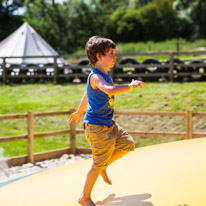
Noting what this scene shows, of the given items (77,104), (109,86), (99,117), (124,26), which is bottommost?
(77,104)

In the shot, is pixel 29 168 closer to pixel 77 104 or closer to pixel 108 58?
pixel 77 104

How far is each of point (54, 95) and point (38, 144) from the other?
2373mm

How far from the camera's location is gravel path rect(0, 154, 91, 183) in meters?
5.70

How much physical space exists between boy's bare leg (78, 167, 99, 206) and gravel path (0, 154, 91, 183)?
3.25 metres

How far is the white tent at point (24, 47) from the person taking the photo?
1191 centimetres

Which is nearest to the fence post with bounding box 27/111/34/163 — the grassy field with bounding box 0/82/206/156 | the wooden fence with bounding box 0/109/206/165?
the wooden fence with bounding box 0/109/206/165

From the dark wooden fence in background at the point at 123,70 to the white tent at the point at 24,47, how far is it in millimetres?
259

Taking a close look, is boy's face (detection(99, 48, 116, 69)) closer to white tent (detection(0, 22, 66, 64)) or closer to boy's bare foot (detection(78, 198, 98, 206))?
boy's bare foot (detection(78, 198, 98, 206))

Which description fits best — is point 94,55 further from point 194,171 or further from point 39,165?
point 39,165

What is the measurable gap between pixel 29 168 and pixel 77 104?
338 cm

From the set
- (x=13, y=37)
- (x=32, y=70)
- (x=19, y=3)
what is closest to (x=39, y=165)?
(x=32, y=70)

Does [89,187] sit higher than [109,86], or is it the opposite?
[109,86]

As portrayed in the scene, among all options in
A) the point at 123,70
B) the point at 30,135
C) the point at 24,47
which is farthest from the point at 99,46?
the point at 24,47

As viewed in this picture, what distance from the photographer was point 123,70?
36.4 ft
